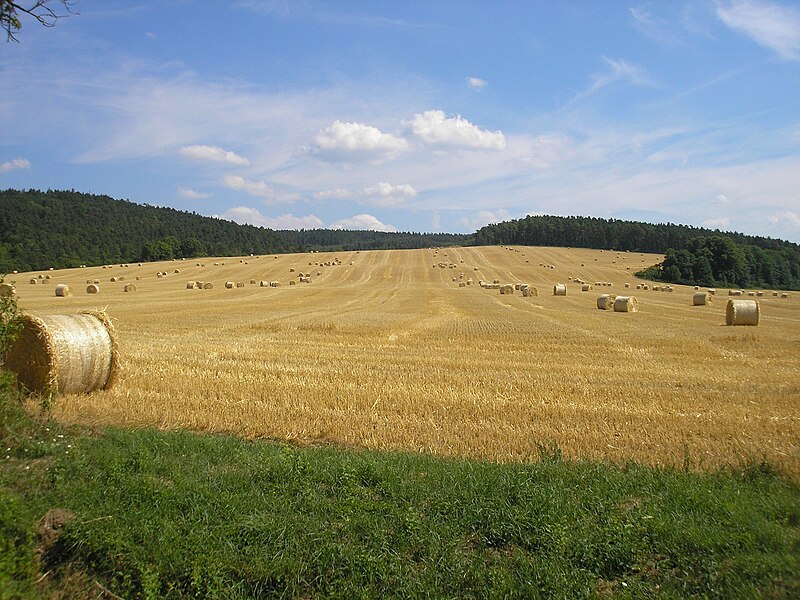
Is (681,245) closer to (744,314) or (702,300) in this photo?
(702,300)

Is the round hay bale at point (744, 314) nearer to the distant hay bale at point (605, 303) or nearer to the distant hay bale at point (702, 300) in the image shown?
the distant hay bale at point (605, 303)

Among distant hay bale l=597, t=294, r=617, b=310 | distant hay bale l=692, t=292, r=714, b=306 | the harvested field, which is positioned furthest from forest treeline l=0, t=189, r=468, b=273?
distant hay bale l=692, t=292, r=714, b=306

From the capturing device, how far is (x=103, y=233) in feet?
344

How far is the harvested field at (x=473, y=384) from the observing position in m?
8.45

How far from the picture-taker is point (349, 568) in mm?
4777

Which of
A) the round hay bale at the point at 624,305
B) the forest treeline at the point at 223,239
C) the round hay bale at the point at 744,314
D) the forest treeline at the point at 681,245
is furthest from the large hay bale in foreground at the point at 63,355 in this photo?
the forest treeline at the point at 681,245

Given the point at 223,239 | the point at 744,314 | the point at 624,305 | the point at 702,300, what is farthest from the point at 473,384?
the point at 223,239

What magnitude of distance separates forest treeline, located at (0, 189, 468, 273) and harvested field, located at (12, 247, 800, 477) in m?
58.9

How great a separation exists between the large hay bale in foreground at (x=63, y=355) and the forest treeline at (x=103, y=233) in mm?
63388

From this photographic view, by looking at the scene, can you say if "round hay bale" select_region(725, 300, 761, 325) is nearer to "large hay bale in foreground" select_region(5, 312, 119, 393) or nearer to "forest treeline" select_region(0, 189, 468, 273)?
"large hay bale in foreground" select_region(5, 312, 119, 393)

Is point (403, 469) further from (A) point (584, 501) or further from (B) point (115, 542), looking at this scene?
(B) point (115, 542)

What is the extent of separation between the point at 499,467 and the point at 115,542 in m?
3.95

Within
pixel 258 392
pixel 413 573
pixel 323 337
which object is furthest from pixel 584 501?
pixel 323 337

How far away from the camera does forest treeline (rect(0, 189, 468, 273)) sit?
286ft
